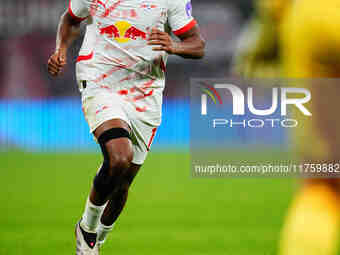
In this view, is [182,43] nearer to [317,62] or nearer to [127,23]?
[127,23]

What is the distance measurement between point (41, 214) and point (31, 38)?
22084 mm

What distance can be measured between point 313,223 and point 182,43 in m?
3.05

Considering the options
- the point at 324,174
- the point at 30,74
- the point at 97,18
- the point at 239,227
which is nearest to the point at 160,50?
the point at 97,18

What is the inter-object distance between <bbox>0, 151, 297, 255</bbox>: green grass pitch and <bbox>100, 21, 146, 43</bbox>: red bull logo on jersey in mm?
2098

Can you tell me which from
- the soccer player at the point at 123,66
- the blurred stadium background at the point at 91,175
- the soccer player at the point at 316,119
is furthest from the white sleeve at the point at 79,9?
the soccer player at the point at 316,119

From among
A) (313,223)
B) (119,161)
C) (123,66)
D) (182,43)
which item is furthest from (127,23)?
(313,223)

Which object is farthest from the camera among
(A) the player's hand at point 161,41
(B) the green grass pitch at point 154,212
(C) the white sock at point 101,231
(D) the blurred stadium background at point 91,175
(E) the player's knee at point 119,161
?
(D) the blurred stadium background at point 91,175

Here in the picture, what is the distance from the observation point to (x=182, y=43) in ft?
20.0

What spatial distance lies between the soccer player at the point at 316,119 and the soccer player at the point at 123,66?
267 cm

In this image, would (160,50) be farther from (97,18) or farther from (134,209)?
(134,209)

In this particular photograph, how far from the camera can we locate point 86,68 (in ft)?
20.2

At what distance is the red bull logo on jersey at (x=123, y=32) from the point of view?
6074 millimetres

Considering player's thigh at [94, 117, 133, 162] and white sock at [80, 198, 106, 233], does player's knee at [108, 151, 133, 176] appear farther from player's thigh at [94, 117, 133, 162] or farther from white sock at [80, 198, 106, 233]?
white sock at [80, 198, 106, 233]

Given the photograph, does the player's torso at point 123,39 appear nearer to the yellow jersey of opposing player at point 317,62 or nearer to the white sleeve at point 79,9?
the white sleeve at point 79,9
